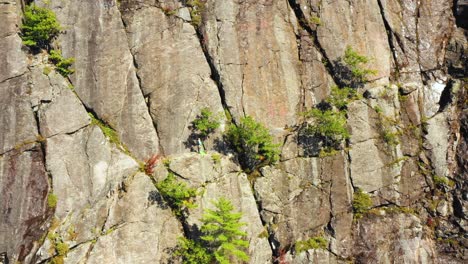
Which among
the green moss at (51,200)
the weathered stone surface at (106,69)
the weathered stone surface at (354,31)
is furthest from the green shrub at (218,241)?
the weathered stone surface at (354,31)

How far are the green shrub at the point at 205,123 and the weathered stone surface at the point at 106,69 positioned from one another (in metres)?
2.05

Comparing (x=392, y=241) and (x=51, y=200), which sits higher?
(x=51, y=200)

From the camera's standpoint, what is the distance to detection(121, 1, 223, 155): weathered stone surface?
1950 cm

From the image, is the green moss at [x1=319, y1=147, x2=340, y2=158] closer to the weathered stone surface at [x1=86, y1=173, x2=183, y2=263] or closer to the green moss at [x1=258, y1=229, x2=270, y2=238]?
the green moss at [x1=258, y1=229, x2=270, y2=238]

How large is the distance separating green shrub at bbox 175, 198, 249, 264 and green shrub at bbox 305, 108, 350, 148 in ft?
18.6

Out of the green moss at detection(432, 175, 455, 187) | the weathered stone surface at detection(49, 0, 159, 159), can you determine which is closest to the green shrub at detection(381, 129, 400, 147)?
the green moss at detection(432, 175, 455, 187)

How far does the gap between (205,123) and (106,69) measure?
5.38 meters

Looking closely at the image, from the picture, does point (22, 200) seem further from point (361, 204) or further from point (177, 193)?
point (361, 204)

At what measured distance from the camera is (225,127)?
20.0m

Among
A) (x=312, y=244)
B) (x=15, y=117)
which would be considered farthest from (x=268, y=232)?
(x=15, y=117)

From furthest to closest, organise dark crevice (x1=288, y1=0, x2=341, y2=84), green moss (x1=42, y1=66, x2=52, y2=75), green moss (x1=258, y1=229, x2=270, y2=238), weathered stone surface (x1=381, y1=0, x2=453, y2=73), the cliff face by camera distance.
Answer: weathered stone surface (x1=381, y1=0, x2=453, y2=73) < dark crevice (x1=288, y1=0, x2=341, y2=84) < green moss (x1=42, y1=66, x2=52, y2=75) < green moss (x1=258, y1=229, x2=270, y2=238) < the cliff face

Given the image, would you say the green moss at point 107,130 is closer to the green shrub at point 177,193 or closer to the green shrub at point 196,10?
the green shrub at point 177,193

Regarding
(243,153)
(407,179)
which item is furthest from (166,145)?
(407,179)

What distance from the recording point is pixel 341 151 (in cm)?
2003
